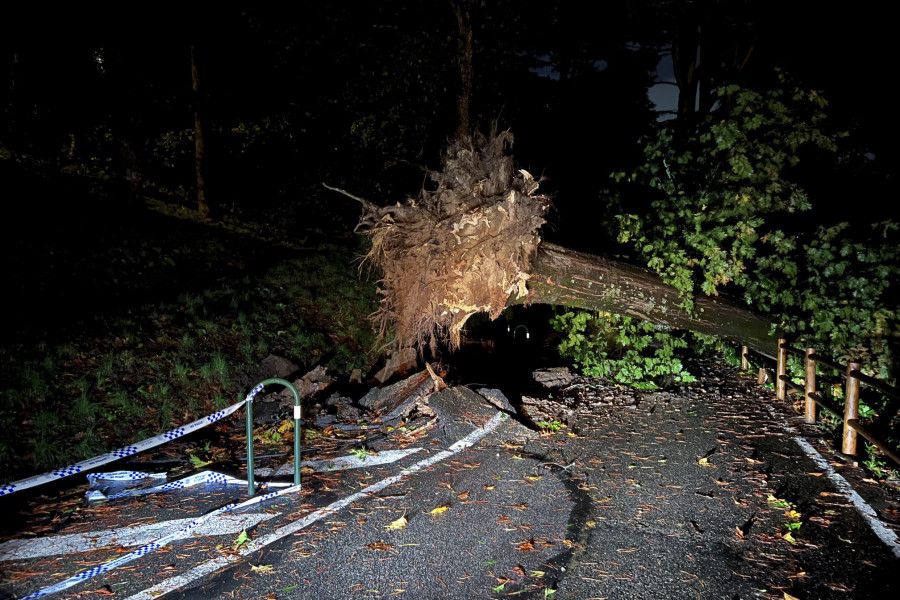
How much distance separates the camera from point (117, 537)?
430 cm

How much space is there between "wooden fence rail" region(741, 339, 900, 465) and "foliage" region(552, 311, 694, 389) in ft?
4.61

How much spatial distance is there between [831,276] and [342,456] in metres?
7.15

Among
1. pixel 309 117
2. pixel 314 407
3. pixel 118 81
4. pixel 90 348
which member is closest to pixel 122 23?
pixel 118 81

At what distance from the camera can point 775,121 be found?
25.3 feet

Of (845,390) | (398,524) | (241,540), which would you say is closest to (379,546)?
(398,524)

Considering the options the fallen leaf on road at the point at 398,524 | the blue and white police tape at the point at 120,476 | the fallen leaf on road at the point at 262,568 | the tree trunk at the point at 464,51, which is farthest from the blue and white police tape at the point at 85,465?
the tree trunk at the point at 464,51

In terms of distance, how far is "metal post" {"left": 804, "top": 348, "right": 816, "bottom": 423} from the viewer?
22.4ft

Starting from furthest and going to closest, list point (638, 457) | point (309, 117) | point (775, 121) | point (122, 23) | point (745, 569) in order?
1. point (309, 117)
2. point (122, 23)
3. point (775, 121)
4. point (638, 457)
5. point (745, 569)

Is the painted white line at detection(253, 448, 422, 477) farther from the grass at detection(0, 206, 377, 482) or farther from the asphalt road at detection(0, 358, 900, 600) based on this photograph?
the grass at detection(0, 206, 377, 482)

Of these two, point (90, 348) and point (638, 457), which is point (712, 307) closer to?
point (638, 457)

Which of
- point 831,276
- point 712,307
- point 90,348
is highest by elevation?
point 831,276

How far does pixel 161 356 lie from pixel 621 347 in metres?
7.66

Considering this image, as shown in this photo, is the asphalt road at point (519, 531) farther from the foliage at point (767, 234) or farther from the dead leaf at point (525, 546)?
the foliage at point (767, 234)

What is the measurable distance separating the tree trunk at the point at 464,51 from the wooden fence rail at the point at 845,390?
8.25m
